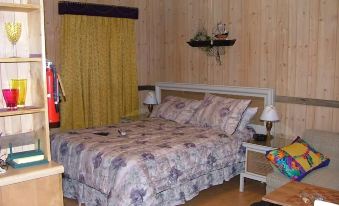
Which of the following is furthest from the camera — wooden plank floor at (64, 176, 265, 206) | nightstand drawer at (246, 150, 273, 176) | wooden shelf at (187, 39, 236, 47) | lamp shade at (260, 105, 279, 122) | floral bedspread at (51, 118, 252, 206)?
wooden shelf at (187, 39, 236, 47)

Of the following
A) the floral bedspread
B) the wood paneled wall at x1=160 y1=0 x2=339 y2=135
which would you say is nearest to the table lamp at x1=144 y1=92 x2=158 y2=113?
the wood paneled wall at x1=160 y1=0 x2=339 y2=135

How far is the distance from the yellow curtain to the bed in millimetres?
621

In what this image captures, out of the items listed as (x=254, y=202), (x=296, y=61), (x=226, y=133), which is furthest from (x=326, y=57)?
(x=254, y=202)

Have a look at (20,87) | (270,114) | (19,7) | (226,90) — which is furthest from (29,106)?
(226,90)

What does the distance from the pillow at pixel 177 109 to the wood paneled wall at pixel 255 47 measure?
45 centimetres

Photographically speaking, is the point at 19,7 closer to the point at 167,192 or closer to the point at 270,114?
the point at 167,192

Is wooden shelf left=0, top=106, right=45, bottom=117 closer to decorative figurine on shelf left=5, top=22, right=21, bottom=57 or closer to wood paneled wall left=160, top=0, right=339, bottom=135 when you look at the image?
decorative figurine on shelf left=5, top=22, right=21, bottom=57

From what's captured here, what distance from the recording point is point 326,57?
12.2 feet

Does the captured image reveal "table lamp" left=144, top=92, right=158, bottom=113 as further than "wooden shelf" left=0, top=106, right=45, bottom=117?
Yes

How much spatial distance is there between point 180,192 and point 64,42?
241 cm

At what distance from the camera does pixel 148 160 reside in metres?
3.11

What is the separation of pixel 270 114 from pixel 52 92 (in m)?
2.41

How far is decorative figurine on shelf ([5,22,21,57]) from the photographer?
7.11 ft

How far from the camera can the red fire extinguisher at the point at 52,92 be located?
90.1 inches
